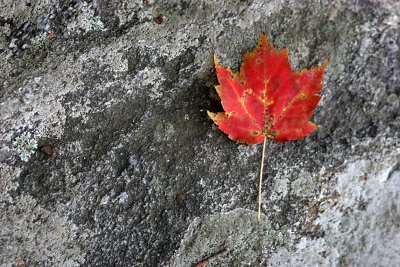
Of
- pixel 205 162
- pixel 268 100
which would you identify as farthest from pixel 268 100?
pixel 205 162

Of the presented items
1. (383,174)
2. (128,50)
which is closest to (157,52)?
(128,50)

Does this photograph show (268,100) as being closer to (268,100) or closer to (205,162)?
(268,100)

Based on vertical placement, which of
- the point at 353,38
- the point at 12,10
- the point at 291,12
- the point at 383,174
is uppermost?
the point at 12,10

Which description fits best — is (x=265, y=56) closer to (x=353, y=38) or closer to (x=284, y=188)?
(x=353, y=38)
